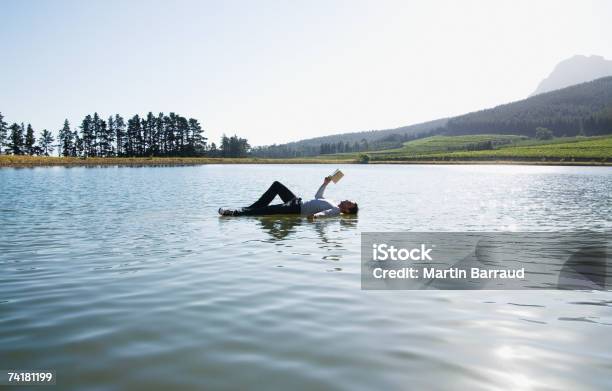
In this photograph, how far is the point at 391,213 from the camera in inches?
963

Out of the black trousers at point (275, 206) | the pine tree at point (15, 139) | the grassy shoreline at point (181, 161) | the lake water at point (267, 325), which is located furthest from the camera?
the pine tree at point (15, 139)

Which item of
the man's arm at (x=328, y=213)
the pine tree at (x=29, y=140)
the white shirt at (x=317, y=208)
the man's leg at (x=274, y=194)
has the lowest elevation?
the man's arm at (x=328, y=213)

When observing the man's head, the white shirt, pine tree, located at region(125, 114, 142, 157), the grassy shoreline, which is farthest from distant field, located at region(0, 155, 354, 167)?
the man's head

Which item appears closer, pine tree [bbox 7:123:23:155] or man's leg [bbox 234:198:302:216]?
man's leg [bbox 234:198:302:216]

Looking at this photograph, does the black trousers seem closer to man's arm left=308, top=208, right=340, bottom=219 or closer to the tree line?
man's arm left=308, top=208, right=340, bottom=219

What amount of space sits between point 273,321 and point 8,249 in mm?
10532

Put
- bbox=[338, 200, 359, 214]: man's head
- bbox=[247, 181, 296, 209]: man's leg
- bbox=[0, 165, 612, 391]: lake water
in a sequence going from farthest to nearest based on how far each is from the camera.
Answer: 1. bbox=[338, 200, 359, 214]: man's head
2. bbox=[247, 181, 296, 209]: man's leg
3. bbox=[0, 165, 612, 391]: lake water

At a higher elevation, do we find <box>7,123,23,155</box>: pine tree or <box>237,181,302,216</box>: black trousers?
<box>7,123,23,155</box>: pine tree

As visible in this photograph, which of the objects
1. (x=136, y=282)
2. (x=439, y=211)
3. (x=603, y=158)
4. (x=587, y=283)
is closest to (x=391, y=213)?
(x=439, y=211)

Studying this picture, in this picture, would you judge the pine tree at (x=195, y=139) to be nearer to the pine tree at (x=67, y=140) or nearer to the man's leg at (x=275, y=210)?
the pine tree at (x=67, y=140)

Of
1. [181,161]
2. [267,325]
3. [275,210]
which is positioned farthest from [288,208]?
[181,161]

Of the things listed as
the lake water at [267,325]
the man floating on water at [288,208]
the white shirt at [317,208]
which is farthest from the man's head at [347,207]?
the lake water at [267,325]

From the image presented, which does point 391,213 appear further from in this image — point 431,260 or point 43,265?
point 43,265

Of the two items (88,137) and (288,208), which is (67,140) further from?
(288,208)
